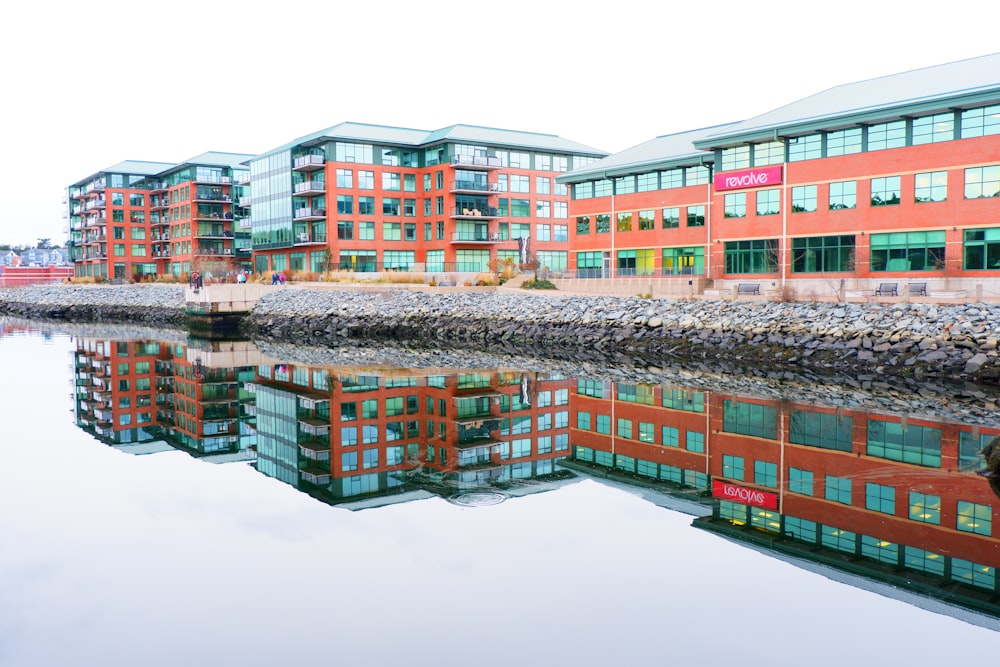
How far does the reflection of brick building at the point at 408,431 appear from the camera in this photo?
15492 mm

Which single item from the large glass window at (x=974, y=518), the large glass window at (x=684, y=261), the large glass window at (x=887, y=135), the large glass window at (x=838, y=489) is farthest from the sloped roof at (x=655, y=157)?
the large glass window at (x=974, y=518)

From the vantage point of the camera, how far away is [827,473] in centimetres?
1492

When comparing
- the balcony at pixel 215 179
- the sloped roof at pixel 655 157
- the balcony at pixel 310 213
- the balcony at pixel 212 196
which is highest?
the balcony at pixel 215 179

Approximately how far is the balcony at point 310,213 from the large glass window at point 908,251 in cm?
4962

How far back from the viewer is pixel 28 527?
1252 centimetres

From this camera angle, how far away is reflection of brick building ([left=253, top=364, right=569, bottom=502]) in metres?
15.5

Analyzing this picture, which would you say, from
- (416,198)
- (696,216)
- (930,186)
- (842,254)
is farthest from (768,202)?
(416,198)

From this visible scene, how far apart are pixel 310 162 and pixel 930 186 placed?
53.2 meters

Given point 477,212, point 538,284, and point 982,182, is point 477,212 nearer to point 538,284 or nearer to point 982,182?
point 538,284

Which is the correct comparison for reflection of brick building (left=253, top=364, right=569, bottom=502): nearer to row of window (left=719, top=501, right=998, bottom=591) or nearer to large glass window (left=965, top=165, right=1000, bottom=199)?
row of window (left=719, top=501, right=998, bottom=591)

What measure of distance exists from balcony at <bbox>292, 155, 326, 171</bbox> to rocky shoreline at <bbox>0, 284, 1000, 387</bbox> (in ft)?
66.1

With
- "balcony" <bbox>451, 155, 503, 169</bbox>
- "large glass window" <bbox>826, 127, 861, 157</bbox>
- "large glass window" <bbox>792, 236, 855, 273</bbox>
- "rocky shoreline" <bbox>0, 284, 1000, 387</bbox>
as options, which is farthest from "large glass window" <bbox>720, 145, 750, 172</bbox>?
"balcony" <bbox>451, 155, 503, 169</bbox>

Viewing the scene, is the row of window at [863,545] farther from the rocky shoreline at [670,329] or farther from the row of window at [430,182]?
the row of window at [430,182]

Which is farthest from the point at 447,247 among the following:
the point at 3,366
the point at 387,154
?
the point at 3,366
